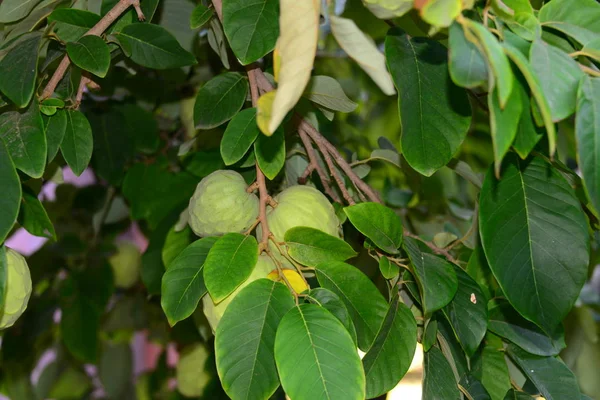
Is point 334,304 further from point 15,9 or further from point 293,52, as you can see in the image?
point 15,9

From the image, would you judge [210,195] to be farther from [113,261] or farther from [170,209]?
[113,261]

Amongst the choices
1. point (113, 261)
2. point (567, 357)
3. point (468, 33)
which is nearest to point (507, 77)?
point (468, 33)

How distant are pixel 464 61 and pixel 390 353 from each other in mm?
326

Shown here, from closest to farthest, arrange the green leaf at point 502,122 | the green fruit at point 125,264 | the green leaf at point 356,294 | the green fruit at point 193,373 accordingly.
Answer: the green leaf at point 502,122, the green leaf at point 356,294, the green fruit at point 193,373, the green fruit at point 125,264

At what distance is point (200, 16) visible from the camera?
2.87 ft

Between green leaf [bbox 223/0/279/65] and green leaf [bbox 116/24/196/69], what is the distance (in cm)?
14

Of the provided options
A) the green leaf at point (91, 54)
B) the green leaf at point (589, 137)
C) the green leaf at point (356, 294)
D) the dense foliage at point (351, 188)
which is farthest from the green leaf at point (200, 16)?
the green leaf at point (589, 137)

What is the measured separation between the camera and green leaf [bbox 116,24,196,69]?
2.89 ft

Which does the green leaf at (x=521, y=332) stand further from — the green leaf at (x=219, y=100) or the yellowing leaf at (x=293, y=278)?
the green leaf at (x=219, y=100)

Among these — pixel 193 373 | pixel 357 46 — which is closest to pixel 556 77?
pixel 357 46

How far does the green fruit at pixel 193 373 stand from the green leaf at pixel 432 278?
2.68 feet

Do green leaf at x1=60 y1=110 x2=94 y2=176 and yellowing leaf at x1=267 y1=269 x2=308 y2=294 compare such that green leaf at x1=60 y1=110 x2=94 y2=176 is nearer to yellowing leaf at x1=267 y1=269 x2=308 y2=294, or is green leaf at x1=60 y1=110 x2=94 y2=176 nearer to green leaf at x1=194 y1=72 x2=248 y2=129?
green leaf at x1=194 y1=72 x2=248 y2=129

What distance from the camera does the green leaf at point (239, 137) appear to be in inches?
32.1

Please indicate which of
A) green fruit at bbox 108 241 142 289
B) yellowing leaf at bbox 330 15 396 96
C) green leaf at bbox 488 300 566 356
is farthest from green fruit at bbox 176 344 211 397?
yellowing leaf at bbox 330 15 396 96
